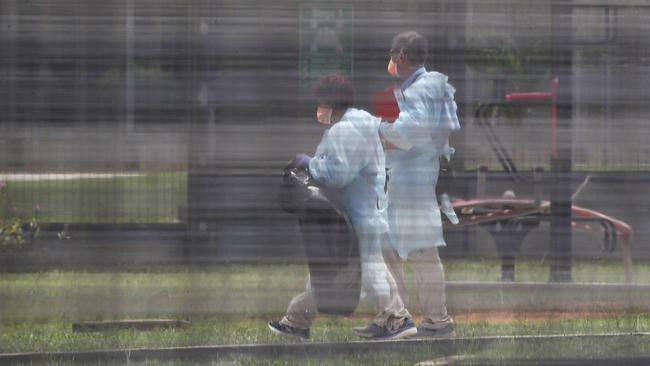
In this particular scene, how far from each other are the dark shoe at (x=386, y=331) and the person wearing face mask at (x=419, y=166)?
0.03 meters

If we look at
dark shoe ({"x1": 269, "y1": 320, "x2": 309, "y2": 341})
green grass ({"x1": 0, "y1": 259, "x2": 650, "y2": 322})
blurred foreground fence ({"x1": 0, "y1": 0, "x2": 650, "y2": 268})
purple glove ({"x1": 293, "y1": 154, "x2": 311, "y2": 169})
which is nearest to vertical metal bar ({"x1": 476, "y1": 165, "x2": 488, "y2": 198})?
blurred foreground fence ({"x1": 0, "y1": 0, "x2": 650, "y2": 268})

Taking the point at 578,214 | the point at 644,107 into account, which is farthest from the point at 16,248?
the point at 644,107

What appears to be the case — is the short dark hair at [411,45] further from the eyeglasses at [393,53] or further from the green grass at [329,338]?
the green grass at [329,338]

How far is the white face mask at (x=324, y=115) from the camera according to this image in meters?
2.46

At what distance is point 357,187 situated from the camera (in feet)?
8.17

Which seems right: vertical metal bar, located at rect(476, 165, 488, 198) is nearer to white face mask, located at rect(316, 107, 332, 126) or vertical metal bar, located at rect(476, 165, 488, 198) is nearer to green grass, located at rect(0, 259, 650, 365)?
green grass, located at rect(0, 259, 650, 365)

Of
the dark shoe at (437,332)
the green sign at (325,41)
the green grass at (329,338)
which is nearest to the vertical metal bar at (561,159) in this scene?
the green grass at (329,338)

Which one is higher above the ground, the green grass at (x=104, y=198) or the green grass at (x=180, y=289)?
the green grass at (x=104, y=198)

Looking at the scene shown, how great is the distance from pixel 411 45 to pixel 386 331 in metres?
0.65

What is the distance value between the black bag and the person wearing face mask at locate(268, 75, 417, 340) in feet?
0.06

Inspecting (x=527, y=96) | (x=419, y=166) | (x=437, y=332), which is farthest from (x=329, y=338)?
(x=527, y=96)

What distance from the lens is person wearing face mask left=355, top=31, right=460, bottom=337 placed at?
241cm

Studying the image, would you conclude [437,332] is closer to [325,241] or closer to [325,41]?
[325,241]

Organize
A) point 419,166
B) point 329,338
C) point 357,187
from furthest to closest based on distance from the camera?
point 329,338 < point 357,187 < point 419,166
